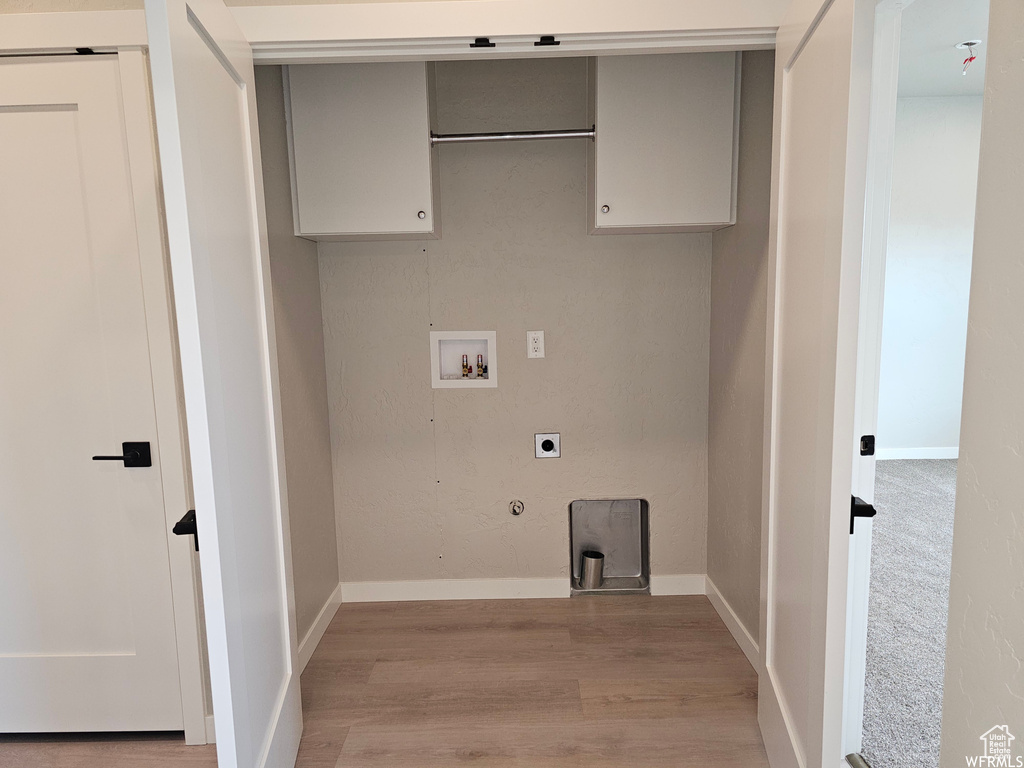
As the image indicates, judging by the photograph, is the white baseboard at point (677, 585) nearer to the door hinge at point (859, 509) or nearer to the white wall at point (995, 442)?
the door hinge at point (859, 509)

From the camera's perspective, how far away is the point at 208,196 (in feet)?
4.29

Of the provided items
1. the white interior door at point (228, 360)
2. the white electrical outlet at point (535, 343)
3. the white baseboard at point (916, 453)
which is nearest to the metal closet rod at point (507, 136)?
the white electrical outlet at point (535, 343)

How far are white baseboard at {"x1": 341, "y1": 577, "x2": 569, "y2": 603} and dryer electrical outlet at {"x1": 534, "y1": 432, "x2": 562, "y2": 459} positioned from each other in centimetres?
57

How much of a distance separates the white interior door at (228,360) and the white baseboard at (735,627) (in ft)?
4.99

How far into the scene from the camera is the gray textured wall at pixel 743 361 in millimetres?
2189

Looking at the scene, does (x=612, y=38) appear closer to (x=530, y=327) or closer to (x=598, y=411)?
(x=530, y=327)

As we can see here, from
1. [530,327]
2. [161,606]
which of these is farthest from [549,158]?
[161,606]

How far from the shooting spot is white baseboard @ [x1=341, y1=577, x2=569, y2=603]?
9.64 feet

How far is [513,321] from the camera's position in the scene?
280 cm

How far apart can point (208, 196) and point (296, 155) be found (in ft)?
3.83

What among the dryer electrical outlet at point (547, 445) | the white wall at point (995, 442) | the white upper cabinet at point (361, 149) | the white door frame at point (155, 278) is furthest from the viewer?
the dryer electrical outlet at point (547, 445)

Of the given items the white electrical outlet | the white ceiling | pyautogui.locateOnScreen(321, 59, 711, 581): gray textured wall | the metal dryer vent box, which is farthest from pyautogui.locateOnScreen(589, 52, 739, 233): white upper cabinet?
the metal dryer vent box

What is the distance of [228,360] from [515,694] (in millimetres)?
1494

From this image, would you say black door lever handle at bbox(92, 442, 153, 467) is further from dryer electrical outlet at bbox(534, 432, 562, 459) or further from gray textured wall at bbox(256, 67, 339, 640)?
dryer electrical outlet at bbox(534, 432, 562, 459)
